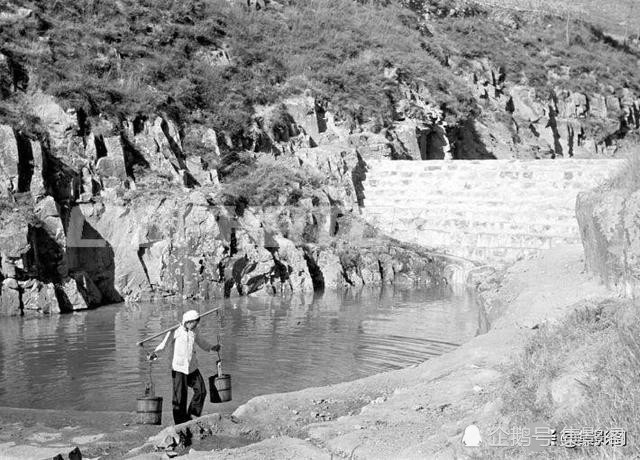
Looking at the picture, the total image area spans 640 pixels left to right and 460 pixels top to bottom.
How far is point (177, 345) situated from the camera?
8305 mm

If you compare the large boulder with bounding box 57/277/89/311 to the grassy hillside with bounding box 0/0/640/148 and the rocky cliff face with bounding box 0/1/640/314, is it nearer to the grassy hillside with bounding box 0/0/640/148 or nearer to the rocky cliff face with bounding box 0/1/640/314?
the rocky cliff face with bounding box 0/1/640/314

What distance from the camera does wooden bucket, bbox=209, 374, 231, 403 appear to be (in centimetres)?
836

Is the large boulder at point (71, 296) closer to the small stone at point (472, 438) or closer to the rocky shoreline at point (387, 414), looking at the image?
the rocky shoreline at point (387, 414)

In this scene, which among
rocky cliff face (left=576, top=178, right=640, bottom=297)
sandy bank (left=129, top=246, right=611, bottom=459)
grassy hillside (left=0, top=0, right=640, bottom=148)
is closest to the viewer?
sandy bank (left=129, top=246, right=611, bottom=459)

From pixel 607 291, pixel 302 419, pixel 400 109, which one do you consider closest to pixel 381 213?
pixel 400 109

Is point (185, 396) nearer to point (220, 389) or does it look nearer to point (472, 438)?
point (220, 389)

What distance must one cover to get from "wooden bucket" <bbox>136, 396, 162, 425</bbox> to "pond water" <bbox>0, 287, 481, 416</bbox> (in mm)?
747

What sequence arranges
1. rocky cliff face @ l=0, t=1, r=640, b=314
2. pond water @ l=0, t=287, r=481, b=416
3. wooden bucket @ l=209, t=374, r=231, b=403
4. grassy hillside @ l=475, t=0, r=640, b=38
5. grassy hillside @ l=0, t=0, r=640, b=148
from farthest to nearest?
grassy hillside @ l=475, t=0, r=640, b=38, grassy hillside @ l=0, t=0, r=640, b=148, rocky cliff face @ l=0, t=1, r=640, b=314, pond water @ l=0, t=287, r=481, b=416, wooden bucket @ l=209, t=374, r=231, b=403

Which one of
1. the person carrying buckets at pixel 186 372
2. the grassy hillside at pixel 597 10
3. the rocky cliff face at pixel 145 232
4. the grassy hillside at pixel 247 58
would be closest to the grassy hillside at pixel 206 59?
the grassy hillside at pixel 247 58

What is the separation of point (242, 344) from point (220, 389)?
4431mm

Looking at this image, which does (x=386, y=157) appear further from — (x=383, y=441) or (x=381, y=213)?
(x=383, y=441)

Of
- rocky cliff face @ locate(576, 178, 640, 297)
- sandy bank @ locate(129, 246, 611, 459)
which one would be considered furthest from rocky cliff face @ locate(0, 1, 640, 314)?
rocky cliff face @ locate(576, 178, 640, 297)

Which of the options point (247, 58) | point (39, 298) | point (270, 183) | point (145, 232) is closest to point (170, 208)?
point (145, 232)

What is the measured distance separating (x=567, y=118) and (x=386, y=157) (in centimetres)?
1608
